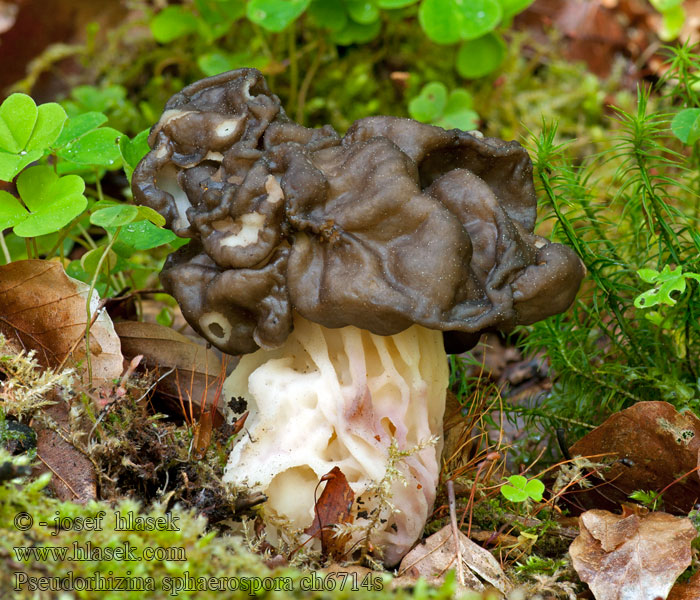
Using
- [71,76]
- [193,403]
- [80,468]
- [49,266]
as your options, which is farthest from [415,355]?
[71,76]

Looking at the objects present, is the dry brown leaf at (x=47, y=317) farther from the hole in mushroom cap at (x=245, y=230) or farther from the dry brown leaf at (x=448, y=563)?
the dry brown leaf at (x=448, y=563)

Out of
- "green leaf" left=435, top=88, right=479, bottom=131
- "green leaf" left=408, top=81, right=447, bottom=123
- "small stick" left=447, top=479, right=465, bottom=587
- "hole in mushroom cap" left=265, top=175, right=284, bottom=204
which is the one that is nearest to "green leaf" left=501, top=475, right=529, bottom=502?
"small stick" left=447, top=479, right=465, bottom=587

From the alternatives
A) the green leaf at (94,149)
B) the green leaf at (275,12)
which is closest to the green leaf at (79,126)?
the green leaf at (94,149)

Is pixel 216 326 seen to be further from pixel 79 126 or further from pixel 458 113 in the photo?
pixel 458 113

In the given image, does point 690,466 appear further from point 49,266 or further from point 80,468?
point 49,266

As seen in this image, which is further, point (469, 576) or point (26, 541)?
point (469, 576)
